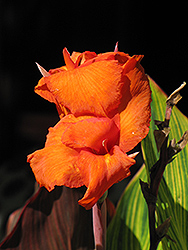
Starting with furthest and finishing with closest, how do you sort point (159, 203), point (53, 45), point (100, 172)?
1. point (53, 45)
2. point (159, 203)
3. point (100, 172)

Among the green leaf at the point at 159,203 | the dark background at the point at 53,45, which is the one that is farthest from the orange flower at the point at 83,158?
the dark background at the point at 53,45

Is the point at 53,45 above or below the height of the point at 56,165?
above

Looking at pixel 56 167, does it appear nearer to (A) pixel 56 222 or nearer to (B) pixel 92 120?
(B) pixel 92 120

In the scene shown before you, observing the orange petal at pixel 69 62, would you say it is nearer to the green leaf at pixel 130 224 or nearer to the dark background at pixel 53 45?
the green leaf at pixel 130 224

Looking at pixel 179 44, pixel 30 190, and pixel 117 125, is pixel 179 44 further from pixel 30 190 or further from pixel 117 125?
pixel 117 125

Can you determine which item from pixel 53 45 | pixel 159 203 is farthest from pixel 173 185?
pixel 53 45

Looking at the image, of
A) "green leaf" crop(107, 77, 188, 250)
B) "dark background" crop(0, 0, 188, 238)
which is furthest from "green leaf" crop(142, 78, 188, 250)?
"dark background" crop(0, 0, 188, 238)
